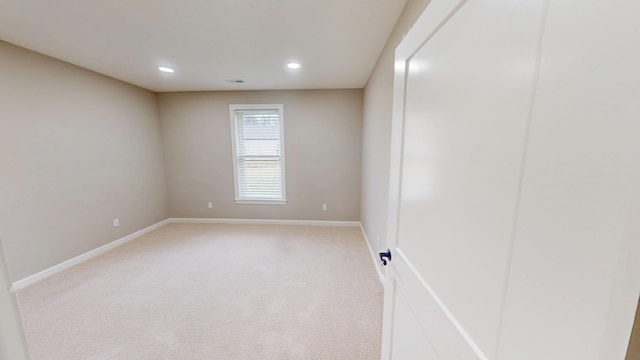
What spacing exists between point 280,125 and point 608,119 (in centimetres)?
398

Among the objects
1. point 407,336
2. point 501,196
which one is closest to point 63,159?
point 407,336

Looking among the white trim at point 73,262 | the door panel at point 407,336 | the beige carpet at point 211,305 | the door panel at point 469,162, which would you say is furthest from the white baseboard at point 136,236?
the door panel at point 469,162

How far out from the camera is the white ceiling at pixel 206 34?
1.64m

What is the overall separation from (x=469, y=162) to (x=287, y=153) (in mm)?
3671

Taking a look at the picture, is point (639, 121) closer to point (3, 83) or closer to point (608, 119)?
point (608, 119)

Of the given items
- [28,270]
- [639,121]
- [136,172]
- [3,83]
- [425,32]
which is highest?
[3,83]

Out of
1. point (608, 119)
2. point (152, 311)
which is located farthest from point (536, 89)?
point (152, 311)

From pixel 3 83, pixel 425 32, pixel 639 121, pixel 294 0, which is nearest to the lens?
pixel 639 121

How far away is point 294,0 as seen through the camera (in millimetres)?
1569

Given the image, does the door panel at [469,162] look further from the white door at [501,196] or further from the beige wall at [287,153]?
the beige wall at [287,153]

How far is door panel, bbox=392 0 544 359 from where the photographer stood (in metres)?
0.47

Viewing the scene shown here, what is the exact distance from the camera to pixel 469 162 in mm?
604

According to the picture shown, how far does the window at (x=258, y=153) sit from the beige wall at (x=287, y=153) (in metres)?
0.11

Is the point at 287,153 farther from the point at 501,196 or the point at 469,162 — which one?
the point at 501,196
